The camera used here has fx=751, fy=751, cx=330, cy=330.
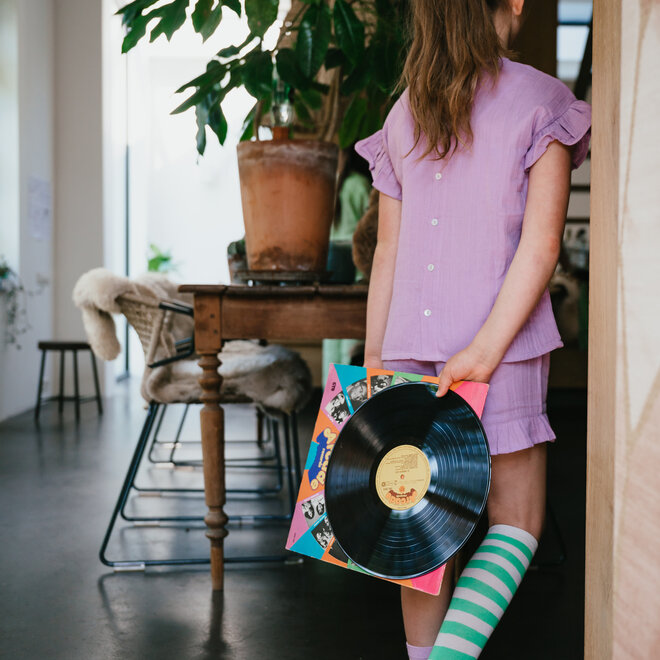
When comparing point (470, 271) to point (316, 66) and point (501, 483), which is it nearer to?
point (501, 483)

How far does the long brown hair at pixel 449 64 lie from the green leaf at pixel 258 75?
0.71 m

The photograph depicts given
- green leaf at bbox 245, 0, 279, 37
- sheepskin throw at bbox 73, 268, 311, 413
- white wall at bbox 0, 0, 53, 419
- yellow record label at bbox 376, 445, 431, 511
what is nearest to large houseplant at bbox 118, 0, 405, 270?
green leaf at bbox 245, 0, 279, 37

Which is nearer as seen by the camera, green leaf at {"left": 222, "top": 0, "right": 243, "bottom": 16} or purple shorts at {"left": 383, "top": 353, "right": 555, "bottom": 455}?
purple shorts at {"left": 383, "top": 353, "right": 555, "bottom": 455}

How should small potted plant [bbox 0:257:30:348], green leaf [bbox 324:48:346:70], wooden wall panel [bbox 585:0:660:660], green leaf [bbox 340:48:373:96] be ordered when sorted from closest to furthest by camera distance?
wooden wall panel [bbox 585:0:660:660], green leaf [bbox 340:48:373:96], green leaf [bbox 324:48:346:70], small potted plant [bbox 0:257:30:348]

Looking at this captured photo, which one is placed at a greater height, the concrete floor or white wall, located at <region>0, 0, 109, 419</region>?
white wall, located at <region>0, 0, 109, 419</region>

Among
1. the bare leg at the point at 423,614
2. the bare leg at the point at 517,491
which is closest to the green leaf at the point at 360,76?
the bare leg at the point at 517,491

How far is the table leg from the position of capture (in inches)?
69.4

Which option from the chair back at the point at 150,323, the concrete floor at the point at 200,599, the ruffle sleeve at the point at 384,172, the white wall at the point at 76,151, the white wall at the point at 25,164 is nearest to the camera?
the ruffle sleeve at the point at 384,172

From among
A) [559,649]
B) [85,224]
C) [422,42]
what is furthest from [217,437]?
[85,224]

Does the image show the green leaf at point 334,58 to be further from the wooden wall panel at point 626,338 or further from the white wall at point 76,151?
the white wall at point 76,151

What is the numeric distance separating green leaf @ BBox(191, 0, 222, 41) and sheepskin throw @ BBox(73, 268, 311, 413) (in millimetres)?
683

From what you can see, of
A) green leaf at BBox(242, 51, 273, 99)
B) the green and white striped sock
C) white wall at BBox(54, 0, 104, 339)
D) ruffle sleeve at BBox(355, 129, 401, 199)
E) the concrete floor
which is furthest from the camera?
white wall at BBox(54, 0, 104, 339)

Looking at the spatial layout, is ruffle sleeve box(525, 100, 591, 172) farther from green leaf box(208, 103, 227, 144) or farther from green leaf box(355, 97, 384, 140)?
green leaf box(355, 97, 384, 140)

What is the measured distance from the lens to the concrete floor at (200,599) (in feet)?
4.97
